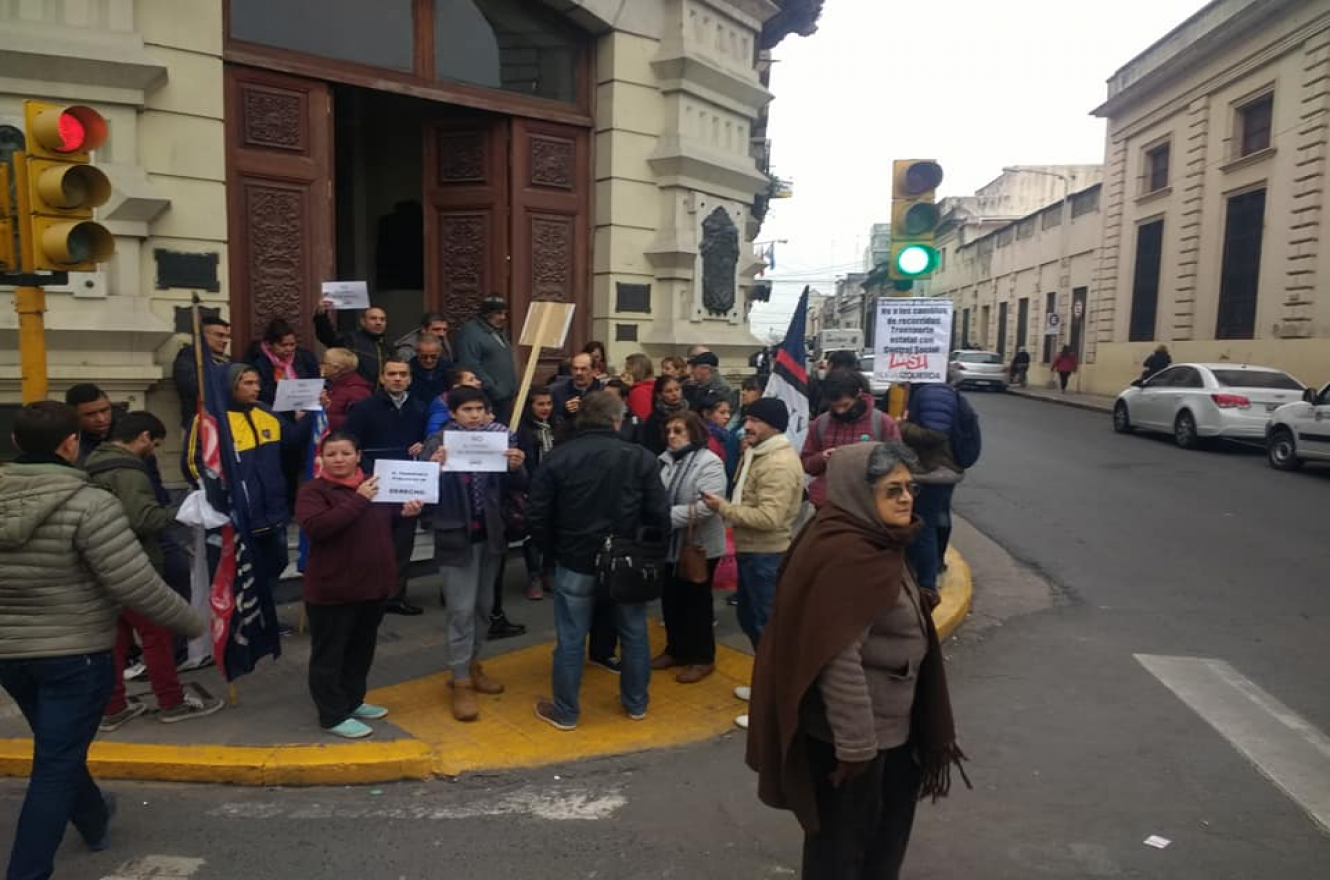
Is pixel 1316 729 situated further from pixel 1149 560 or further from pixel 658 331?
pixel 658 331

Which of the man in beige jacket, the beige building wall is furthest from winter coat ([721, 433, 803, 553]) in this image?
the beige building wall

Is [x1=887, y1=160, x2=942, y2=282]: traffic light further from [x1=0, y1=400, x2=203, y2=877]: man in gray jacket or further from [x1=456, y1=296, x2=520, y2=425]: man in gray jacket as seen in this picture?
[x1=0, y1=400, x2=203, y2=877]: man in gray jacket

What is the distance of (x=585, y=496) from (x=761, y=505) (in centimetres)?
107

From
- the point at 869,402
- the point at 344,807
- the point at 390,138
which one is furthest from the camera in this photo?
the point at 390,138

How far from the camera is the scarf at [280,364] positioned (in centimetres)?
692

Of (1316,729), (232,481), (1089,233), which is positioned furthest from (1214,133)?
(232,481)

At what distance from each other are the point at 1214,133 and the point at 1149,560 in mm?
21566

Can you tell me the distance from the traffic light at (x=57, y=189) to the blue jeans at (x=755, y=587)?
372 centimetres

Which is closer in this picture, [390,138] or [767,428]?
[767,428]

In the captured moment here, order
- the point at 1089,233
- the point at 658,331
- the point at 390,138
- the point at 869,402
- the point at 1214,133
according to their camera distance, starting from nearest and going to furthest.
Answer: the point at 869,402, the point at 658,331, the point at 390,138, the point at 1214,133, the point at 1089,233

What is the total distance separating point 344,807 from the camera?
438cm

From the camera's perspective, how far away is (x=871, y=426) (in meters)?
6.71

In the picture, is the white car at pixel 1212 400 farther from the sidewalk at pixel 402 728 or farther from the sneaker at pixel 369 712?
the sneaker at pixel 369 712

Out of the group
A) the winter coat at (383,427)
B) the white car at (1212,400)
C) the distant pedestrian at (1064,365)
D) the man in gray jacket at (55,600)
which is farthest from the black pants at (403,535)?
the distant pedestrian at (1064,365)
